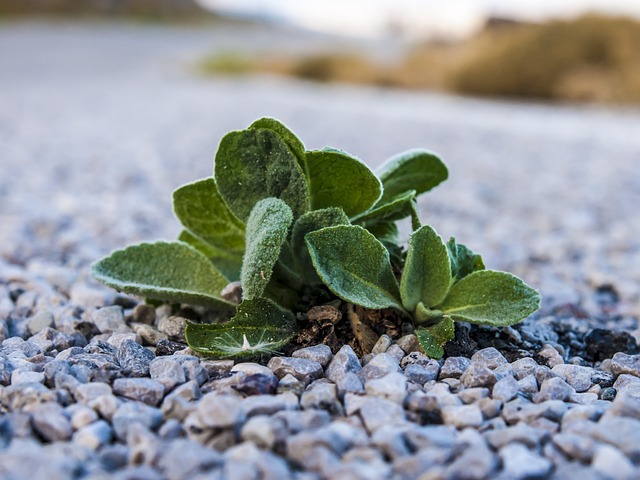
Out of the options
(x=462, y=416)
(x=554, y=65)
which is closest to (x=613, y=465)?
(x=462, y=416)

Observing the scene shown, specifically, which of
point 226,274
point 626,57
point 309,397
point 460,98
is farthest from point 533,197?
point 626,57

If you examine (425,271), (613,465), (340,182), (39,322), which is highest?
(340,182)

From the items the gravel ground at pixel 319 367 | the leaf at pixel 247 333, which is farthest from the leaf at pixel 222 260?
the leaf at pixel 247 333

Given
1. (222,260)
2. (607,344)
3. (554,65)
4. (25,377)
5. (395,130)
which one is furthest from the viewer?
(554,65)

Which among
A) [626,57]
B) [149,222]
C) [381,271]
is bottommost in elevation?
[149,222]

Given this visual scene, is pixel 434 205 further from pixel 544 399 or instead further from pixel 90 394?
pixel 90 394

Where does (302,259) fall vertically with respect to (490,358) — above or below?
above

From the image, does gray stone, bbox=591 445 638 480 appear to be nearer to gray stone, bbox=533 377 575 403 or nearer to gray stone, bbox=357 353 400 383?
gray stone, bbox=533 377 575 403

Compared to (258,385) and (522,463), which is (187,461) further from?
(522,463)
